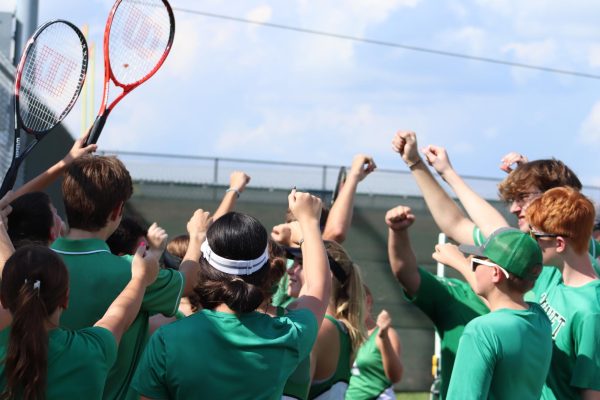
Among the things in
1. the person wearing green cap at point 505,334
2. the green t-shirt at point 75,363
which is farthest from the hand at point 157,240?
the person wearing green cap at point 505,334

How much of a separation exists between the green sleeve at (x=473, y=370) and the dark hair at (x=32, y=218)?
1648 mm

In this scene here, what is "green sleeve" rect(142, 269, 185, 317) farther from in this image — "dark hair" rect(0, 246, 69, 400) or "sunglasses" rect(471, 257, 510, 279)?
"sunglasses" rect(471, 257, 510, 279)

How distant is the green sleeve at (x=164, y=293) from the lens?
11.3 ft

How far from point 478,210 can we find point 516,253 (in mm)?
668

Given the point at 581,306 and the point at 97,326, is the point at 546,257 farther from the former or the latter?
the point at 97,326

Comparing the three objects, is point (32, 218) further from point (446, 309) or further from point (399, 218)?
point (446, 309)

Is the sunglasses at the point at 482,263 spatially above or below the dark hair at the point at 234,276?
below

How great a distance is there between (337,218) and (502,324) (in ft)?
5.59

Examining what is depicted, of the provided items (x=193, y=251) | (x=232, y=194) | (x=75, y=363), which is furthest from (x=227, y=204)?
(x=75, y=363)

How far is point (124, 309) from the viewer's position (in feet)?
10.3

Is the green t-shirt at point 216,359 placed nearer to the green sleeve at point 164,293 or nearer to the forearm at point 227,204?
the green sleeve at point 164,293

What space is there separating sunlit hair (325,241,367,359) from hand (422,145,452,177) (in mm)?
623

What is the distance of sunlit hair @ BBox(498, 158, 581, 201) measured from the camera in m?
4.36

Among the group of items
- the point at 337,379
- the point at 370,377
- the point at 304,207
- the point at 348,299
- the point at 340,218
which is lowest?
the point at 370,377
